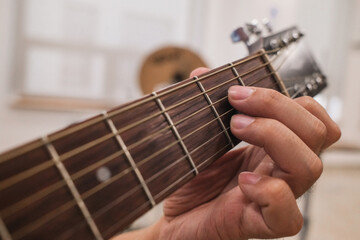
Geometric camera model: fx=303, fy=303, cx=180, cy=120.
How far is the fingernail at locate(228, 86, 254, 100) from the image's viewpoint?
46 cm

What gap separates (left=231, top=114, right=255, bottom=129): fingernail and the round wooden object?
1240 millimetres

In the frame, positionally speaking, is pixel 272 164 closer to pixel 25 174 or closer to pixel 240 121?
pixel 240 121

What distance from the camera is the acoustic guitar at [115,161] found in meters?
0.31

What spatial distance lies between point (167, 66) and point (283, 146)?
1315 mm

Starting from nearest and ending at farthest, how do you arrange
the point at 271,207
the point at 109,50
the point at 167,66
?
the point at 271,207 < the point at 167,66 < the point at 109,50

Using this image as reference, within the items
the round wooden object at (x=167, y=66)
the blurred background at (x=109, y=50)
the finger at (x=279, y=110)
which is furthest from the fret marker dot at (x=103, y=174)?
the blurred background at (x=109, y=50)

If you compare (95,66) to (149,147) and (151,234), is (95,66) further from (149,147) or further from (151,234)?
(149,147)

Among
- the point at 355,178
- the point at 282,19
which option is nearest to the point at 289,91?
the point at 282,19

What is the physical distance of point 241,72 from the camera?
1.70 ft

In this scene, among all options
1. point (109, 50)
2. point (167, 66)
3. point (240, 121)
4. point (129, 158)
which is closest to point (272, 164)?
point (240, 121)

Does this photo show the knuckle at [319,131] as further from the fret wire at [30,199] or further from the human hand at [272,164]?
the fret wire at [30,199]

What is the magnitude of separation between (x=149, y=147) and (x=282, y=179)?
206 millimetres

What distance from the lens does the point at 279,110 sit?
449 millimetres

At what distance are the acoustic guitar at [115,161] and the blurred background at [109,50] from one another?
5.28 feet
